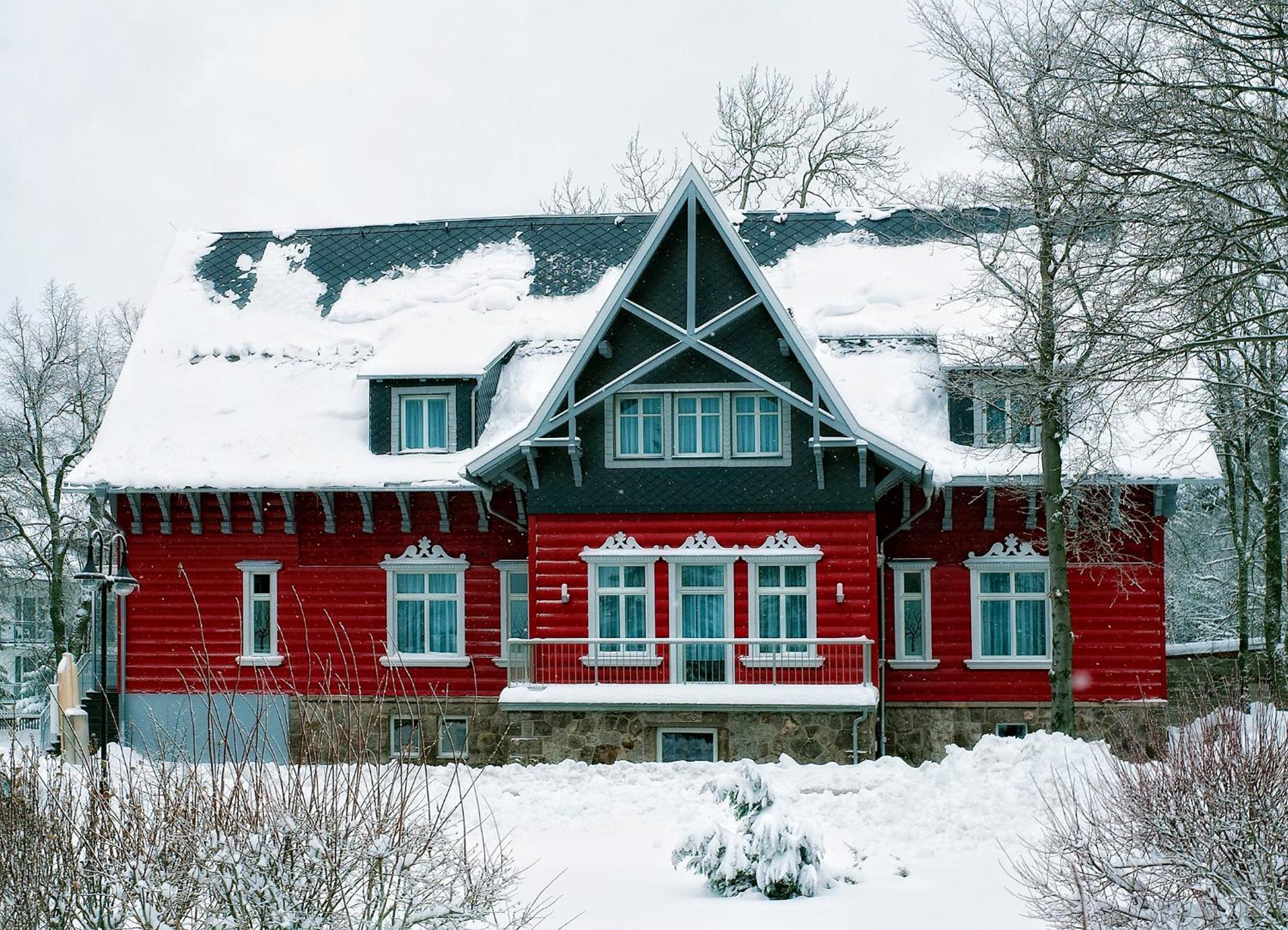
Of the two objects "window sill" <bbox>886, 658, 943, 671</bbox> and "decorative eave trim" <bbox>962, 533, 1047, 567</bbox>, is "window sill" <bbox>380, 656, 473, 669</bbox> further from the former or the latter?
"decorative eave trim" <bbox>962, 533, 1047, 567</bbox>

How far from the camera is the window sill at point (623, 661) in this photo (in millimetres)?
23109

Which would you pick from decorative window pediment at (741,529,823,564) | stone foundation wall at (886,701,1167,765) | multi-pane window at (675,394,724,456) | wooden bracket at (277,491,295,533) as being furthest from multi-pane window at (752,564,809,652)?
wooden bracket at (277,491,295,533)

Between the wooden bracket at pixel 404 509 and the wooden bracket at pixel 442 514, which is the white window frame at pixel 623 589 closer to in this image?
the wooden bracket at pixel 442 514

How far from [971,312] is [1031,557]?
176 inches

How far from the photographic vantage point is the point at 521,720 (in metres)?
22.5

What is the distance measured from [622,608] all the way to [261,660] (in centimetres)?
685

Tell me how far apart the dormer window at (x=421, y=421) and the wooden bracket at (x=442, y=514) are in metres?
0.88

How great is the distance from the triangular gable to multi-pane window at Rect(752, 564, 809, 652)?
224 cm

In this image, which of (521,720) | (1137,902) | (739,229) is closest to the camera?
(1137,902)

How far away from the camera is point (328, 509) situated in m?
25.8

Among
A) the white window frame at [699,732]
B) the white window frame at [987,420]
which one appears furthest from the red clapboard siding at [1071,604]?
the white window frame at [699,732]

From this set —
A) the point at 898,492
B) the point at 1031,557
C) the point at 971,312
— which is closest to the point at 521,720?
the point at 898,492

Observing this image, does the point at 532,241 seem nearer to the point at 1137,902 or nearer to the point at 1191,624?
the point at 1137,902

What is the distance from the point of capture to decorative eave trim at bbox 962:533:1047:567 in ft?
81.3
